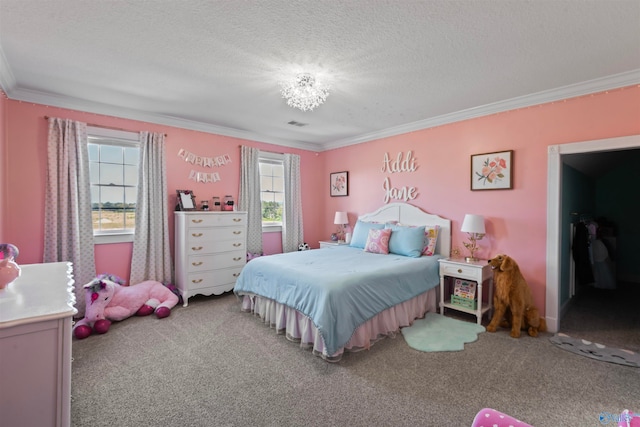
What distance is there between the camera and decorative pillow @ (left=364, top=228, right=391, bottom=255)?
3.91 m

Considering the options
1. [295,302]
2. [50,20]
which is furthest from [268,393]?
[50,20]

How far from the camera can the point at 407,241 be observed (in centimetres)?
378

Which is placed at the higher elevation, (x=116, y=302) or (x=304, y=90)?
(x=304, y=90)

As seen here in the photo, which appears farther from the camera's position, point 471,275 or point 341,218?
point 341,218

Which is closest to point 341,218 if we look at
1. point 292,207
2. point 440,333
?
point 292,207

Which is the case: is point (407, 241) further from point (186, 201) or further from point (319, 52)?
point (186, 201)

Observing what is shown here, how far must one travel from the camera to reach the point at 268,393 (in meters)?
2.02

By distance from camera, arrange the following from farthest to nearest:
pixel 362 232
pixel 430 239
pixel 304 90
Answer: pixel 362 232, pixel 430 239, pixel 304 90

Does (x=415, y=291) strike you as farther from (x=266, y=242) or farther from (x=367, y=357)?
(x=266, y=242)

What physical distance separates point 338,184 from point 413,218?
1.73 metres

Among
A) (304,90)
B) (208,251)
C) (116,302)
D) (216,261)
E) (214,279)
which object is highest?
(304,90)

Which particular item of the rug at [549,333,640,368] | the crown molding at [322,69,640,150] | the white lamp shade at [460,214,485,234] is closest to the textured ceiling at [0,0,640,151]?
the crown molding at [322,69,640,150]

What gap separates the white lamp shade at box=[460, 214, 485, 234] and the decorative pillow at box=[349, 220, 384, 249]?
1.20m

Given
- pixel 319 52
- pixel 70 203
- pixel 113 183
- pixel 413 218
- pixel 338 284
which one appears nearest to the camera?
pixel 319 52
